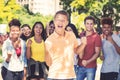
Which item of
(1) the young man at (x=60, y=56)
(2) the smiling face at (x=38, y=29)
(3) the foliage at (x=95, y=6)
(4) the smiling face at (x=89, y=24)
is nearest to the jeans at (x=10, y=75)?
(2) the smiling face at (x=38, y=29)

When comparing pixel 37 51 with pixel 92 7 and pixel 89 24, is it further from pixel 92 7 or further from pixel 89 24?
pixel 92 7

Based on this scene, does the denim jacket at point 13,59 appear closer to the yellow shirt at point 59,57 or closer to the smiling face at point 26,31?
the smiling face at point 26,31

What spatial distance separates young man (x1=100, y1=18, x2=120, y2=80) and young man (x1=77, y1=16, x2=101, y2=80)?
0.21m

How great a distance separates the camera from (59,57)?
19.9 ft

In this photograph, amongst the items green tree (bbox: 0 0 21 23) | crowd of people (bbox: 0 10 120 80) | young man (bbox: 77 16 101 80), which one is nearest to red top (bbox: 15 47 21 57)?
crowd of people (bbox: 0 10 120 80)

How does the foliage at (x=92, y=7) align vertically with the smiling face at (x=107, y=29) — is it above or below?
below

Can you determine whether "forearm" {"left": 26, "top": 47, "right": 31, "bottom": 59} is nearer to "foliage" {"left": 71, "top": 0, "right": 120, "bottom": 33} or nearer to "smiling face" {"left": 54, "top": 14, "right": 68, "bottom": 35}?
"smiling face" {"left": 54, "top": 14, "right": 68, "bottom": 35}

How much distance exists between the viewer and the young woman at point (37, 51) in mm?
8383

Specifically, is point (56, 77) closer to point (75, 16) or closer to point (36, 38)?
point (36, 38)

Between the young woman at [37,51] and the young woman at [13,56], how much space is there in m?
0.33

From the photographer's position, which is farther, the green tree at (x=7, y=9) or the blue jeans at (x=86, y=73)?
the green tree at (x=7, y=9)

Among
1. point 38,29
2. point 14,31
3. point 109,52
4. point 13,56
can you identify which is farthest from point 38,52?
point 109,52

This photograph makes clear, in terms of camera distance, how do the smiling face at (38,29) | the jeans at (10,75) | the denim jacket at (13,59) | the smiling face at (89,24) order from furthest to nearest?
1. the smiling face at (38,29)
2. the smiling face at (89,24)
3. the jeans at (10,75)
4. the denim jacket at (13,59)

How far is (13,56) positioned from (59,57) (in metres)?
1.99
